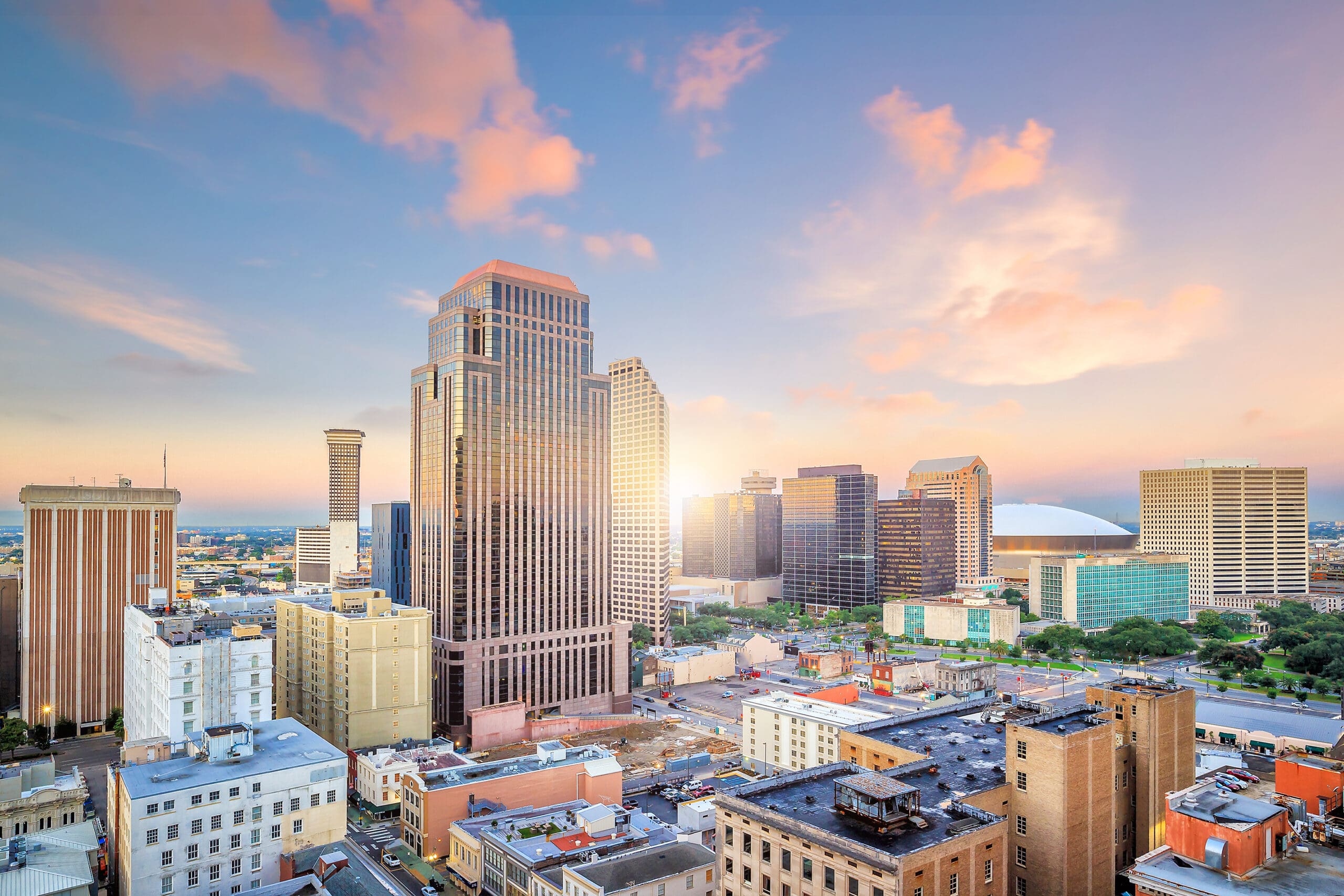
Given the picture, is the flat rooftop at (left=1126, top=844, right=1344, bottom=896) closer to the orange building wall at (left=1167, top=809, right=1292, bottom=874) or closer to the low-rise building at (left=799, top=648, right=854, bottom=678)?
the orange building wall at (left=1167, top=809, right=1292, bottom=874)

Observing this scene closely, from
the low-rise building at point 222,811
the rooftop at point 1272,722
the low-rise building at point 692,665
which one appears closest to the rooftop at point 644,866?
the low-rise building at point 222,811

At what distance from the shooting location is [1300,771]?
48.8 meters

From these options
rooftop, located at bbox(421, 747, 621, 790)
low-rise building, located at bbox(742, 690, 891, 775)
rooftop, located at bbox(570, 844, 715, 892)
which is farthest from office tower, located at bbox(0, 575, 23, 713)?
rooftop, located at bbox(570, 844, 715, 892)

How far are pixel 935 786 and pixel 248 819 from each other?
172ft

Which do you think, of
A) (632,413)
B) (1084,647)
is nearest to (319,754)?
(632,413)

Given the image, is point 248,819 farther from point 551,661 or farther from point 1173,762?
point 1173,762

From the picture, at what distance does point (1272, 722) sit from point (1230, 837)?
9458 cm

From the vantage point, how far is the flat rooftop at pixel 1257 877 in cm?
3634

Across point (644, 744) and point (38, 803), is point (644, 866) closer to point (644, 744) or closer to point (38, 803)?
point (38, 803)

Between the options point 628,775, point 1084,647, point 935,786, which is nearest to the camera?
point 935,786

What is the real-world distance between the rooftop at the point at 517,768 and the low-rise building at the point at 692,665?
7083 centimetres

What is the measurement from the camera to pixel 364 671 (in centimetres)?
10294

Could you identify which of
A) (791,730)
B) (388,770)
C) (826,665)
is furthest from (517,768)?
(826,665)

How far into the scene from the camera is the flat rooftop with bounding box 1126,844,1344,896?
119 feet
